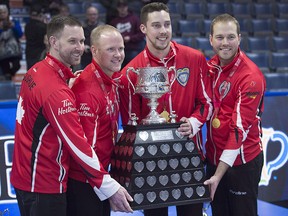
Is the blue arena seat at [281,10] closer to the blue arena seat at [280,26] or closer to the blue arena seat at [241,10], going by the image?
the blue arena seat at [280,26]

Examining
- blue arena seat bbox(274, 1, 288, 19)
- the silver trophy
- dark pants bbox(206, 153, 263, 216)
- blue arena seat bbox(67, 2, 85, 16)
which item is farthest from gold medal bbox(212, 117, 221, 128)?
blue arena seat bbox(274, 1, 288, 19)

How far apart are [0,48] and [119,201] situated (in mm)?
5376

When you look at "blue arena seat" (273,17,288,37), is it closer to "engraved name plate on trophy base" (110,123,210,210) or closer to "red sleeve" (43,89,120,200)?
"engraved name plate on trophy base" (110,123,210,210)

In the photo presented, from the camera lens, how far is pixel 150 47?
4371 mm

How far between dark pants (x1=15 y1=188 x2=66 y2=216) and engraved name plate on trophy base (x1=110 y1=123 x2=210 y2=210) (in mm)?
434

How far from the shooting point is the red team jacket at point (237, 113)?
4.29 m

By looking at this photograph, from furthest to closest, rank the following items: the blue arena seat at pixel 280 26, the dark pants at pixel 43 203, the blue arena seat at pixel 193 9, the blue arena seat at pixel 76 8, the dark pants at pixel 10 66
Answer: the blue arena seat at pixel 280 26 → the blue arena seat at pixel 193 9 → the blue arena seat at pixel 76 8 → the dark pants at pixel 10 66 → the dark pants at pixel 43 203

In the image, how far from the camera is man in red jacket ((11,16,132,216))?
3707 millimetres

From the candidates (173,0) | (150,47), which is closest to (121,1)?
(173,0)

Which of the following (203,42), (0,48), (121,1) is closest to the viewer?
(0,48)

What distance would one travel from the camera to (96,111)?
395 cm

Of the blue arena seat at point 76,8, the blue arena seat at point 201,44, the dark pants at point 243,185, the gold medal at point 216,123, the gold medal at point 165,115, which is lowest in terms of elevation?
the dark pants at point 243,185

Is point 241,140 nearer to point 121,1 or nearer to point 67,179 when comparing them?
point 67,179

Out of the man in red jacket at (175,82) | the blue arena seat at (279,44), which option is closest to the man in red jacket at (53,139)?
the man in red jacket at (175,82)
